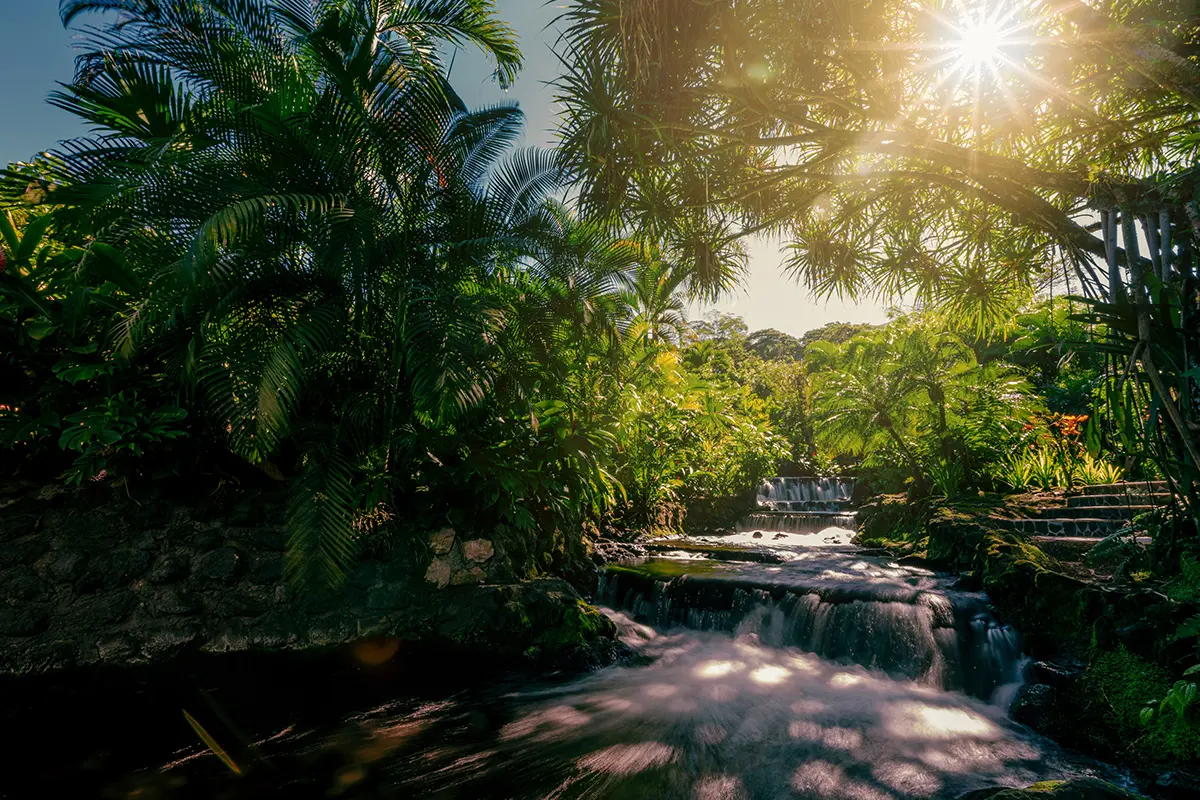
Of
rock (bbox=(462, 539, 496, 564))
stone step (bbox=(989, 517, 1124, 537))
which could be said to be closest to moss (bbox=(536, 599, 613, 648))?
rock (bbox=(462, 539, 496, 564))

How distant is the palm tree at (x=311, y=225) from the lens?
388 cm

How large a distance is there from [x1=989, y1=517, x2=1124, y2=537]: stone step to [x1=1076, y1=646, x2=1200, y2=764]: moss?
8.27 ft

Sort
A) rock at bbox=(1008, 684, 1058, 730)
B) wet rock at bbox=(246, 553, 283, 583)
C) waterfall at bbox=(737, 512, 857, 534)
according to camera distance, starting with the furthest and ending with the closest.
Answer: waterfall at bbox=(737, 512, 857, 534) → wet rock at bbox=(246, 553, 283, 583) → rock at bbox=(1008, 684, 1058, 730)

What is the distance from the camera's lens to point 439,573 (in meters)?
5.04

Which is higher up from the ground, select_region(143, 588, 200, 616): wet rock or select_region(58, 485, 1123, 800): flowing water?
select_region(143, 588, 200, 616): wet rock

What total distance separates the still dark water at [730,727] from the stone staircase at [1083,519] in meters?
1.32

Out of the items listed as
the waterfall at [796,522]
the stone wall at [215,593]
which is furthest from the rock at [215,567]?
the waterfall at [796,522]

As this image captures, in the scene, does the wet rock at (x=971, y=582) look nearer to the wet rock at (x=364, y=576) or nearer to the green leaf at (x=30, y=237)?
the wet rock at (x=364, y=576)

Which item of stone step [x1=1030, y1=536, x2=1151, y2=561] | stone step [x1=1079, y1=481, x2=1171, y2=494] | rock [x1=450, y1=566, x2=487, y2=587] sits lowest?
rock [x1=450, y1=566, x2=487, y2=587]

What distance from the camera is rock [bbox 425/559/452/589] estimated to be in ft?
16.4

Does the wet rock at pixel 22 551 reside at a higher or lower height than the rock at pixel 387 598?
higher

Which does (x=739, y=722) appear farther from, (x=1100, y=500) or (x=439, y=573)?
(x=1100, y=500)

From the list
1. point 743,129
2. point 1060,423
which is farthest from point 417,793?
point 1060,423

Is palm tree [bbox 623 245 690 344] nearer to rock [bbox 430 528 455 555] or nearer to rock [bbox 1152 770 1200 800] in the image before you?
rock [bbox 430 528 455 555]
